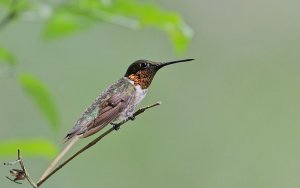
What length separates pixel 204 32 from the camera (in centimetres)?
821

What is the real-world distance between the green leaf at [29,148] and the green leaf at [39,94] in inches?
2.5

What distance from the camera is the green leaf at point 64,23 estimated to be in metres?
2.11

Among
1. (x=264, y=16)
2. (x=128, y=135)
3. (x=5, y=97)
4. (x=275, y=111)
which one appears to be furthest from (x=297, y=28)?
(x=5, y=97)

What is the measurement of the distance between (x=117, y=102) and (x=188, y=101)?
5600mm

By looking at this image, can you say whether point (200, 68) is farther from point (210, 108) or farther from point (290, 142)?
point (290, 142)

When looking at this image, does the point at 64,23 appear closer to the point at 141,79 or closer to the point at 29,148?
the point at 29,148

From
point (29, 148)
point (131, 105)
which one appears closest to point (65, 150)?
point (131, 105)

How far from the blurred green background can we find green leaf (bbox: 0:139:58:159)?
224 centimetres

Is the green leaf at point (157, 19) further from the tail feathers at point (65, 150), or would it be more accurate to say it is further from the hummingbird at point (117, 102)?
the tail feathers at point (65, 150)

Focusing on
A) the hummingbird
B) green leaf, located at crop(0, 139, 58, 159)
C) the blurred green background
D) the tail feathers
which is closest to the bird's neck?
the hummingbird

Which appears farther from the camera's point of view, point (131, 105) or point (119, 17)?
point (119, 17)

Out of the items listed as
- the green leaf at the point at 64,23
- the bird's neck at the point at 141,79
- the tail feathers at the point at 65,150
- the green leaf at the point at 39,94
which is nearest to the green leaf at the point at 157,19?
the green leaf at the point at 64,23

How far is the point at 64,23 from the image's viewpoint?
2135 millimetres

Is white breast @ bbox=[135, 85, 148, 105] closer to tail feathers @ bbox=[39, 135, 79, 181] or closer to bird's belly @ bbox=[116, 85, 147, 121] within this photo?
bird's belly @ bbox=[116, 85, 147, 121]
